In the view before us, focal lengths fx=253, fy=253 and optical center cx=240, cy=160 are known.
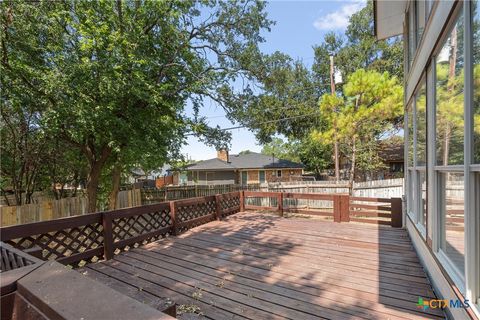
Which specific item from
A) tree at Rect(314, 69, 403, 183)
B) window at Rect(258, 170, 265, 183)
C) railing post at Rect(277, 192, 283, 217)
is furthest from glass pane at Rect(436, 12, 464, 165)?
window at Rect(258, 170, 265, 183)

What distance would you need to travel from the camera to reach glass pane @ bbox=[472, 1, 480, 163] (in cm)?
152

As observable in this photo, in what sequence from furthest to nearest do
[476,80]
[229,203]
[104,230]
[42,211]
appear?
[42,211] < [229,203] < [104,230] < [476,80]

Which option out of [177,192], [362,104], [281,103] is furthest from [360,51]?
[177,192]

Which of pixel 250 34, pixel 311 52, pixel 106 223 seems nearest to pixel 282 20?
pixel 250 34

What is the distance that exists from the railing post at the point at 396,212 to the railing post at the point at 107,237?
580 cm

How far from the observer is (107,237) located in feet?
13.8

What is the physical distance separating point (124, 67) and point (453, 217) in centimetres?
797

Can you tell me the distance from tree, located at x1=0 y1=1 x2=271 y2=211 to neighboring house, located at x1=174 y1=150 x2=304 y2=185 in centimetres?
1386

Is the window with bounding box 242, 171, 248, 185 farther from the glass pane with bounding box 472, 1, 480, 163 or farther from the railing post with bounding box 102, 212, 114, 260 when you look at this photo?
the glass pane with bounding box 472, 1, 480, 163

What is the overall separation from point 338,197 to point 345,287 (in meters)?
3.53

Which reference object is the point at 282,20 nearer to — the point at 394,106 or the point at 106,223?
the point at 394,106

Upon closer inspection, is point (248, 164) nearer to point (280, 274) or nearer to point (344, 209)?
point (344, 209)

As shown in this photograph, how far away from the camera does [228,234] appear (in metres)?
5.52

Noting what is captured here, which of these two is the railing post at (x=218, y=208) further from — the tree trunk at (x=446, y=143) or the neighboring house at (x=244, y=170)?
the neighboring house at (x=244, y=170)
